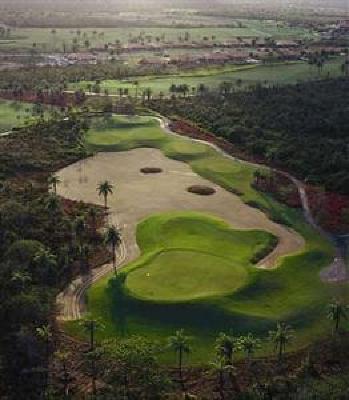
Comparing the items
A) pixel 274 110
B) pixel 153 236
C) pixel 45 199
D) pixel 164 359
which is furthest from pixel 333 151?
pixel 164 359

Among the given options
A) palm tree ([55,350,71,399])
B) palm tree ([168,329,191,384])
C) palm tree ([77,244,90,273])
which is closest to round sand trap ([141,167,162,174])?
palm tree ([77,244,90,273])

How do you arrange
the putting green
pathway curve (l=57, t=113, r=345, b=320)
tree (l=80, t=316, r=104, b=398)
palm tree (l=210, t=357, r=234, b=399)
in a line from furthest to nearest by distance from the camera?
pathway curve (l=57, t=113, r=345, b=320) → the putting green → tree (l=80, t=316, r=104, b=398) → palm tree (l=210, t=357, r=234, b=399)

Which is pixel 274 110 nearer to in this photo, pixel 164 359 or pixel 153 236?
pixel 153 236

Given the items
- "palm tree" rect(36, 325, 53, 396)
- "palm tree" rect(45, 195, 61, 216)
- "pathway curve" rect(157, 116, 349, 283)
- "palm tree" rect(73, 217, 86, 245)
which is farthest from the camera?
"palm tree" rect(45, 195, 61, 216)

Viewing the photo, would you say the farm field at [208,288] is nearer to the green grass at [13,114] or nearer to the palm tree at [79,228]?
the palm tree at [79,228]

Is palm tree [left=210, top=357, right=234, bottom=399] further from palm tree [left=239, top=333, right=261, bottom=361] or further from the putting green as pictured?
the putting green

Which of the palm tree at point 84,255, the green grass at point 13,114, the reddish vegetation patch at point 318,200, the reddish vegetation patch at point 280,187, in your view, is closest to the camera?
the palm tree at point 84,255

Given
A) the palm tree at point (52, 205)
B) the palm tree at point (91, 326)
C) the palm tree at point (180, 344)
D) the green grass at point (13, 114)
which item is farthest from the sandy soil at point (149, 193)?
the green grass at point (13, 114)
